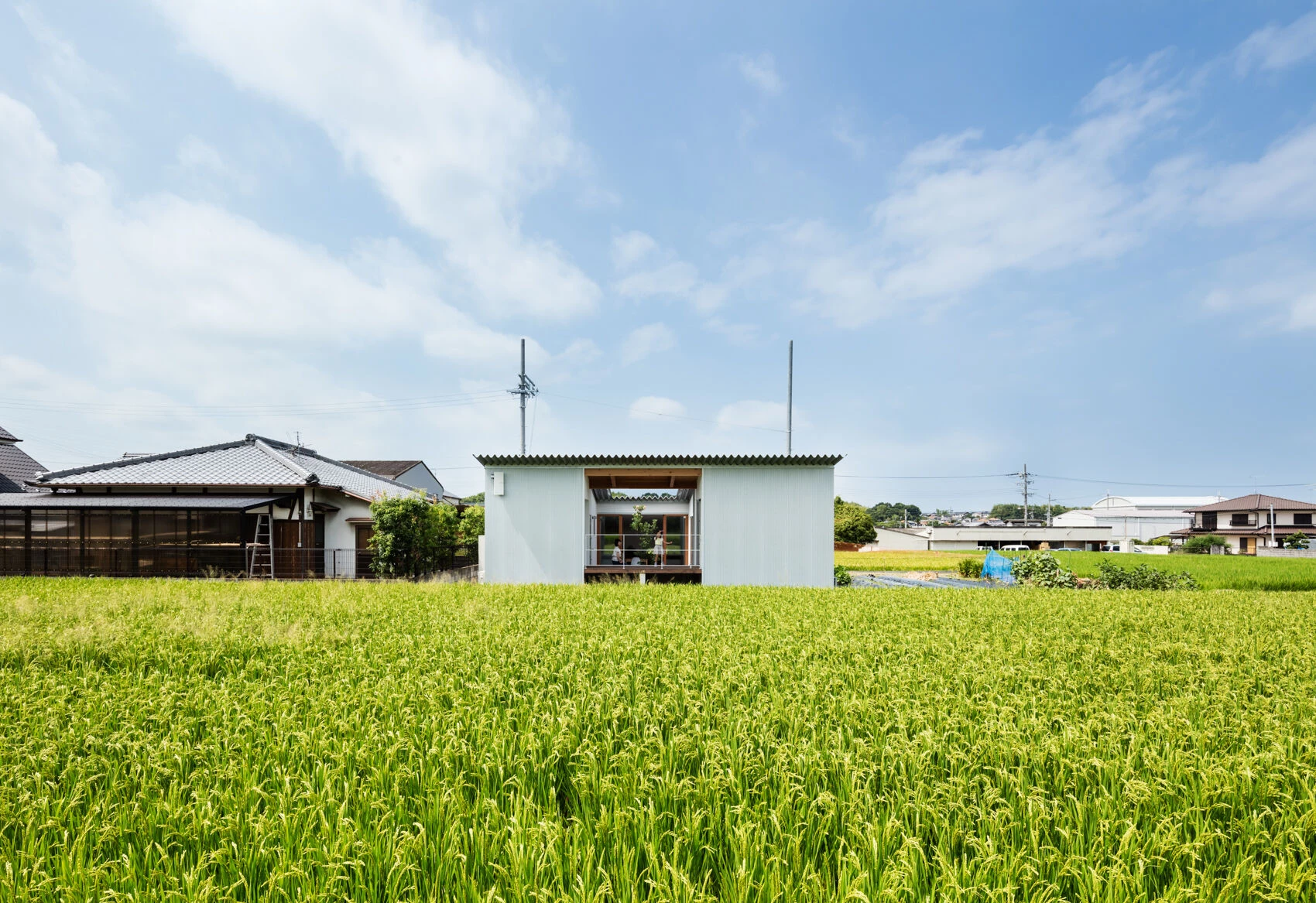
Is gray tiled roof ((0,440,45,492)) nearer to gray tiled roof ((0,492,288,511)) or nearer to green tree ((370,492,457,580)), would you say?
gray tiled roof ((0,492,288,511))

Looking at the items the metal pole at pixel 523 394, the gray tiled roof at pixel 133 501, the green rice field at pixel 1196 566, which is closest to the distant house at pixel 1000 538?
the green rice field at pixel 1196 566

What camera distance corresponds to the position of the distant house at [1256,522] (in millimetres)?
49625

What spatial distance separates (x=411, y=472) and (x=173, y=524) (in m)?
16.5

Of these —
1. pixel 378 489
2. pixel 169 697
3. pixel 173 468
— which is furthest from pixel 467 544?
pixel 169 697

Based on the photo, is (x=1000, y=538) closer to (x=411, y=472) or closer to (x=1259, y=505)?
(x=1259, y=505)

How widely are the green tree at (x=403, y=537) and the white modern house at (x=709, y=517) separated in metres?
4.51

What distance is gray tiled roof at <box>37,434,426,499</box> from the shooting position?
1830 cm

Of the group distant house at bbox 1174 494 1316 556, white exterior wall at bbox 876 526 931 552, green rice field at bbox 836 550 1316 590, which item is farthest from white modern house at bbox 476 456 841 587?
distant house at bbox 1174 494 1316 556

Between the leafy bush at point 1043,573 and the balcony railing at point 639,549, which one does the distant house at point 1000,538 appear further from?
the balcony railing at point 639,549

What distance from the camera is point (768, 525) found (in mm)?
14320

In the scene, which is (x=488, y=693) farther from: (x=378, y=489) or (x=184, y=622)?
(x=378, y=489)

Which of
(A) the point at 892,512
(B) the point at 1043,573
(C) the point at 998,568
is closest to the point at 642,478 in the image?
(B) the point at 1043,573

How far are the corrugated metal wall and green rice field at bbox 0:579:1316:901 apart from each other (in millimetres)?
7888

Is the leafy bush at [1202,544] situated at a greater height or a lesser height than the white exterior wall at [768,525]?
lesser
